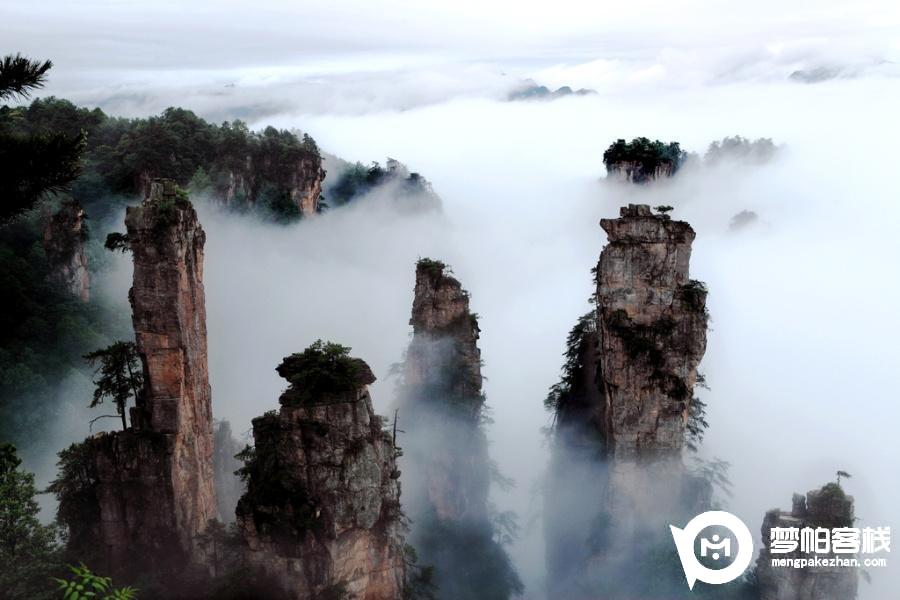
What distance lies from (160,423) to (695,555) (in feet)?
61.0

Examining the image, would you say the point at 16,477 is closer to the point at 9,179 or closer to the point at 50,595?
the point at 50,595

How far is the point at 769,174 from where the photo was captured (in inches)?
3866

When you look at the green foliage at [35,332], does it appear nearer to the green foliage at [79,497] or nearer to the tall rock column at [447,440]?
the green foliage at [79,497]

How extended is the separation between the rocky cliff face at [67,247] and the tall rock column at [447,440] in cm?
2091

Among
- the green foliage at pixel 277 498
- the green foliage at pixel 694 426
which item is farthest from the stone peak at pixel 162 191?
the green foliage at pixel 694 426

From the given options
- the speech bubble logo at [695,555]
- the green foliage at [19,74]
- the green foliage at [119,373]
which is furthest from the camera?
the speech bubble logo at [695,555]

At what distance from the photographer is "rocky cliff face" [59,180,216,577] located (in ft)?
81.6

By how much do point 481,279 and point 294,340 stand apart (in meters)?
22.2

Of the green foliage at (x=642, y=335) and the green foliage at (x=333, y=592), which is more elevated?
the green foliage at (x=642, y=335)

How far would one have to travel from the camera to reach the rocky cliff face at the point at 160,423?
24.9m

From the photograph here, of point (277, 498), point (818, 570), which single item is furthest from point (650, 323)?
point (277, 498)

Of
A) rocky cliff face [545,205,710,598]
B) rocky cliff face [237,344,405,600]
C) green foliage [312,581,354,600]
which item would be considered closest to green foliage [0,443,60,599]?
rocky cliff face [237,344,405,600]

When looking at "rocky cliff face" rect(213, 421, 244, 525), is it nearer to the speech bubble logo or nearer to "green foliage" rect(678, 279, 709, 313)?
the speech bubble logo

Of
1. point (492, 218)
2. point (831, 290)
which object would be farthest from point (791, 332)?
point (492, 218)
